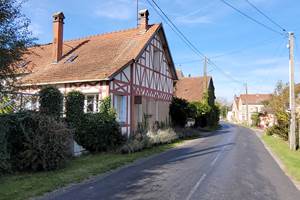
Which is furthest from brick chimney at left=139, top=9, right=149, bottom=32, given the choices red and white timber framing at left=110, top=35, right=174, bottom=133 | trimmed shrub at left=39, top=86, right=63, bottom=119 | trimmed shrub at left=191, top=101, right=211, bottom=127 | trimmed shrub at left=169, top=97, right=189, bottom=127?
trimmed shrub at left=191, top=101, right=211, bottom=127

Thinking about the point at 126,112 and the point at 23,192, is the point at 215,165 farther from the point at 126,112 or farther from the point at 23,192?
the point at 126,112

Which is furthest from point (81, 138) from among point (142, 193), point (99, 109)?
point (142, 193)

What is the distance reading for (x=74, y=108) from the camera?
A: 14.6 meters

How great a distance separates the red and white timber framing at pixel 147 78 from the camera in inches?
771

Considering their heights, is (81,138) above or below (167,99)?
below

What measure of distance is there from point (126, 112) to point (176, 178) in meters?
10.7

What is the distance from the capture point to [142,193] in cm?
773

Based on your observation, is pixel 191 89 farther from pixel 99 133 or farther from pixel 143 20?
pixel 99 133

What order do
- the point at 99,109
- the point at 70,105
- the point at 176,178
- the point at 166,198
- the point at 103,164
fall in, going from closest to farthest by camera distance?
the point at 166,198
the point at 176,178
the point at 103,164
the point at 70,105
the point at 99,109

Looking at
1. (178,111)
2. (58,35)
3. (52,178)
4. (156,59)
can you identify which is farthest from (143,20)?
(52,178)

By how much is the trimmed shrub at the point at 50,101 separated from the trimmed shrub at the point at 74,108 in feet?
4.80

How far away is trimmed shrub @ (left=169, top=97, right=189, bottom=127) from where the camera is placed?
2812cm

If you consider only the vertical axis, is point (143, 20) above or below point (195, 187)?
above

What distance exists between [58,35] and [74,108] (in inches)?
406
